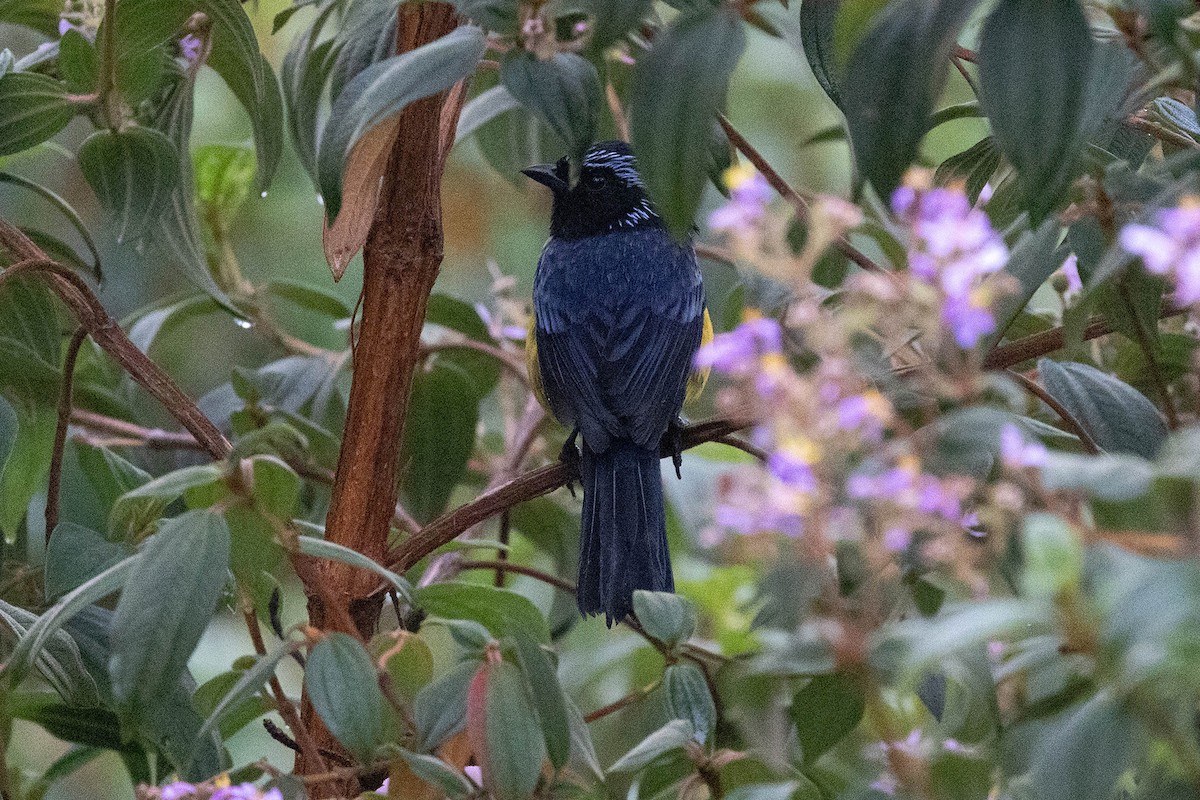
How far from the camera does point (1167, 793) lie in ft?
3.19

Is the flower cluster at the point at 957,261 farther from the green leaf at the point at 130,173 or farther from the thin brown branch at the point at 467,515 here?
the green leaf at the point at 130,173

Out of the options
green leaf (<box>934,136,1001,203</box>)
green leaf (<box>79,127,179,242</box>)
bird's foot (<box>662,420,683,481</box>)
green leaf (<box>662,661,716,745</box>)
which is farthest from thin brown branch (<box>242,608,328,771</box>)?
bird's foot (<box>662,420,683,481</box>)

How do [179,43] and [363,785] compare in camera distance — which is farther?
[179,43]

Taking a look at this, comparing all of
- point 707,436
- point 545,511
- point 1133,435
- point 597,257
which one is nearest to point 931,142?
point 597,257

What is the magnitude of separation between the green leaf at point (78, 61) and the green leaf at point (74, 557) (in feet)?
2.11

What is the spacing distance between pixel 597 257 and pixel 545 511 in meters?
0.94

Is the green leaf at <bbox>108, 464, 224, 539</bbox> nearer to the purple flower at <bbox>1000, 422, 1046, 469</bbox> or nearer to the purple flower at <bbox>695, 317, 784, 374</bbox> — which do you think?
the purple flower at <bbox>695, 317, 784, 374</bbox>

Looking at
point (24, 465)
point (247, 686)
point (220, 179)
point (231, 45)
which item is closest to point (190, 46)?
point (231, 45)

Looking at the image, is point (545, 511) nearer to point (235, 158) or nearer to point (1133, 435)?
point (235, 158)

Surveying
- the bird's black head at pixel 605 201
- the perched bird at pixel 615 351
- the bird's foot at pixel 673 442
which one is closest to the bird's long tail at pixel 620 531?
the perched bird at pixel 615 351

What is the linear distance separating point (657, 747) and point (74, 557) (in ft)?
2.88

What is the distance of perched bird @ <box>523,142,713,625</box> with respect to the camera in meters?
2.59

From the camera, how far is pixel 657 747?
146 centimetres

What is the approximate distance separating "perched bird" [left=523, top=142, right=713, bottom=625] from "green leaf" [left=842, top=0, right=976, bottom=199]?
1.46 m
